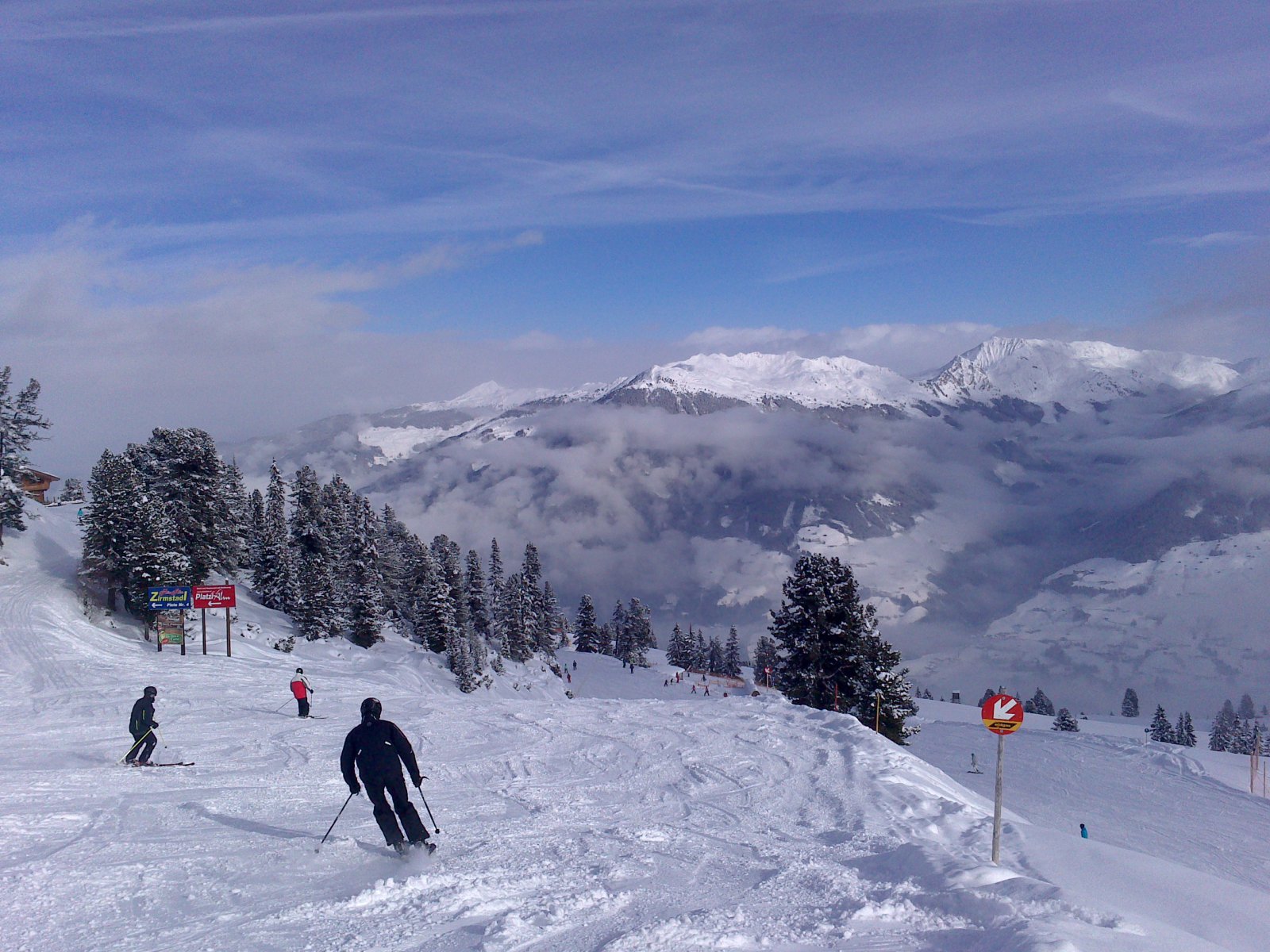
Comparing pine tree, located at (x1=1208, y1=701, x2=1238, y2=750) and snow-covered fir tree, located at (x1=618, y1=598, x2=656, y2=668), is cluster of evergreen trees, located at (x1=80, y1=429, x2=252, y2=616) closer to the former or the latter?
snow-covered fir tree, located at (x1=618, y1=598, x2=656, y2=668)

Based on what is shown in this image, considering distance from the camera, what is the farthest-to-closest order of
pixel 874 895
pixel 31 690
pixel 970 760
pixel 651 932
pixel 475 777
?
pixel 970 760, pixel 31 690, pixel 475 777, pixel 874 895, pixel 651 932

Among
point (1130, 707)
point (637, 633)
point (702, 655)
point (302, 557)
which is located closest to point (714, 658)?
point (702, 655)

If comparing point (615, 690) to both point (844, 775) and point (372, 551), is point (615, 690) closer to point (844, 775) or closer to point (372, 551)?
point (372, 551)

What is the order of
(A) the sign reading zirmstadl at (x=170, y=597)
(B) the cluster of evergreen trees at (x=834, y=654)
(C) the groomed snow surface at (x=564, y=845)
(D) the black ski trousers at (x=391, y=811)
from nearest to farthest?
(C) the groomed snow surface at (x=564, y=845)
(D) the black ski trousers at (x=391, y=811)
(A) the sign reading zirmstadl at (x=170, y=597)
(B) the cluster of evergreen trees at (x=834, y=654)

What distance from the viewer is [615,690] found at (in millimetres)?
63594

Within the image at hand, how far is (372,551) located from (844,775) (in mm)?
49757

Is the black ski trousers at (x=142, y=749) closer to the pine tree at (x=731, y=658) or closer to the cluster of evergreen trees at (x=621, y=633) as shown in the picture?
the cluster of evergreen trees at (x=621, y=633)

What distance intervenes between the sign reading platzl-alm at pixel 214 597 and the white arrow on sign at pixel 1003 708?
103 feet

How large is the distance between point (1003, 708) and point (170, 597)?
31.9m

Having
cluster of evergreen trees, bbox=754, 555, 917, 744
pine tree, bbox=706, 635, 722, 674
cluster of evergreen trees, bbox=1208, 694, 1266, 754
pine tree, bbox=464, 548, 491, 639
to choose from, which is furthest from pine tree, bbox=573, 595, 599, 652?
cluster of evergreen trees, bbox=754, 555, 917, 744

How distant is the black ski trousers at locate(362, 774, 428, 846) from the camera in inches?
342

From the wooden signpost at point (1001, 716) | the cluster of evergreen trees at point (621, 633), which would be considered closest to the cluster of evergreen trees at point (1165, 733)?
the cluster of evergreen trees at point (621, 633)

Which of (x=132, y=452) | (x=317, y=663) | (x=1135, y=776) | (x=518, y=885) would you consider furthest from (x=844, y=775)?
(x=132, y=452)

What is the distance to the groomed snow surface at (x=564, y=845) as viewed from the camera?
6.59 metres
